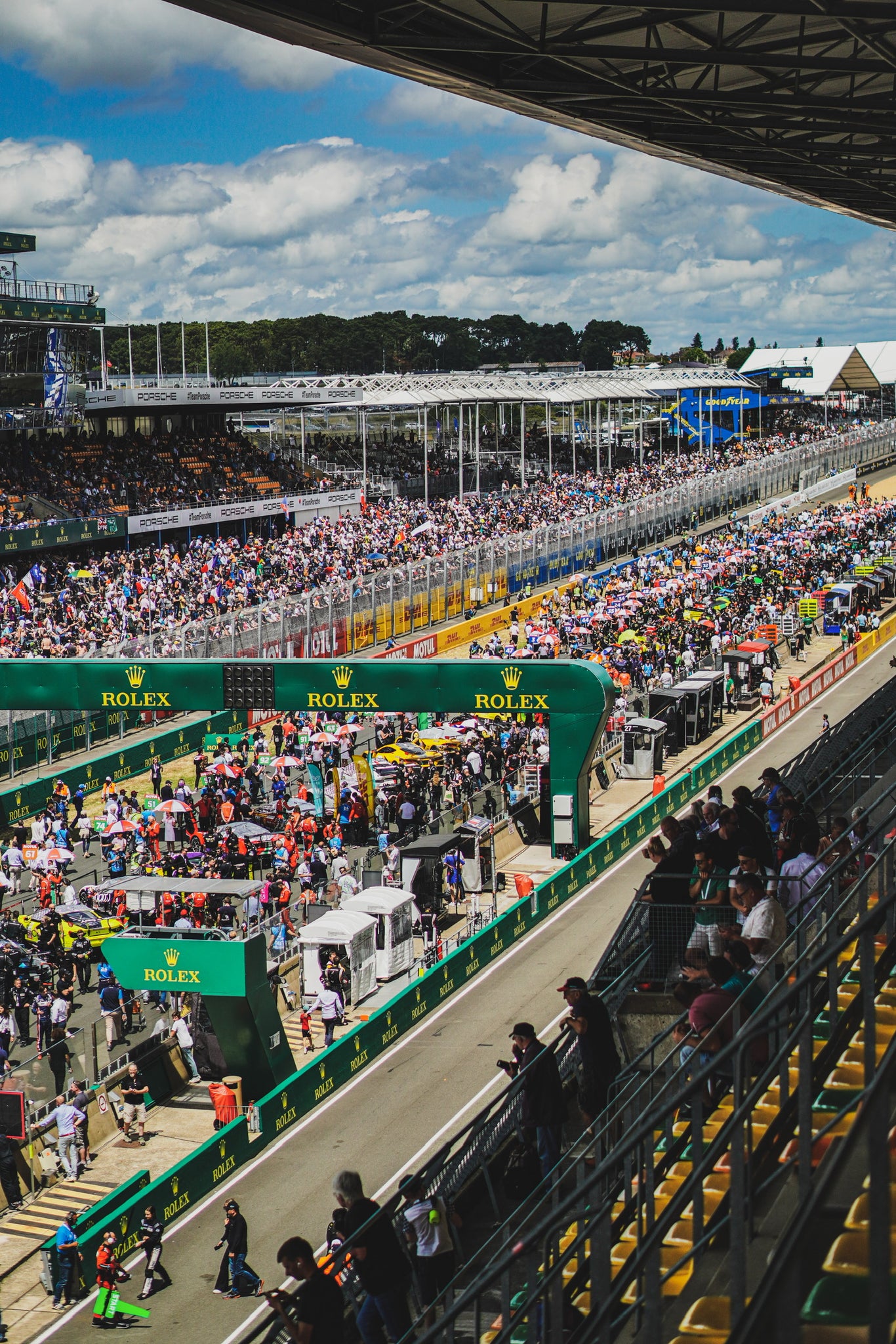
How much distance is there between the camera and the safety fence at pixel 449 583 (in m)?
39.3

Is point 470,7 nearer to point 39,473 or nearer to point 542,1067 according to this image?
point 542,1067

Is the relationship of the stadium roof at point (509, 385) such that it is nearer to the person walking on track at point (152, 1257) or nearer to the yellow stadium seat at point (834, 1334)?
the person walking on track at point (152, 1257)

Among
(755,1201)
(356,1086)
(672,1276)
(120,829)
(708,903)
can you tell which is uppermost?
(755,1201)

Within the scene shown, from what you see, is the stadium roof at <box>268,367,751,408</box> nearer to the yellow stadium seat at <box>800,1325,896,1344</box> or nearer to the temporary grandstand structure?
the temporary grandstand structure

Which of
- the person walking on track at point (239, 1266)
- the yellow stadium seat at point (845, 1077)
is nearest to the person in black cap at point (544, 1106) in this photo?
the yellow stadium seat at point (845, 1077)

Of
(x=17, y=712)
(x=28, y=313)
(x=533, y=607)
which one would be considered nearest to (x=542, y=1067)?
(x=17, y=712)

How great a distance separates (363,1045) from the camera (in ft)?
68.9

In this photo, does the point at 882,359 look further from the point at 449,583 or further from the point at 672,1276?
→ the point at 672,1276

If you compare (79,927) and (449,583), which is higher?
(449,583)

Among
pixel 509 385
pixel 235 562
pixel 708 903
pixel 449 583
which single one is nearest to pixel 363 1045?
pixel 708 903

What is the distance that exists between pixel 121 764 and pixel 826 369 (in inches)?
4265

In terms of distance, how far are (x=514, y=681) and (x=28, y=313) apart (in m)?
37.9

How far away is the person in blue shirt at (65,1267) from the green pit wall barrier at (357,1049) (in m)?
0.16

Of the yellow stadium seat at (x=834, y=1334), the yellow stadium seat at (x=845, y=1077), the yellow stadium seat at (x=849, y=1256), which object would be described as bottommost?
the yellow stadium seat at (x=845, y=1077)
